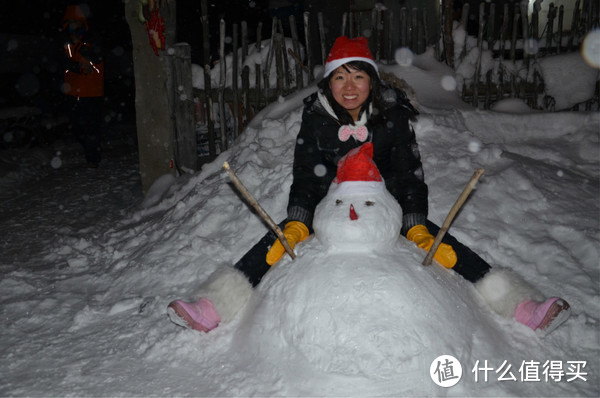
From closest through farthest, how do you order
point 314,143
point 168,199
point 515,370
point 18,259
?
point 515,370 → point 314,143 → point 18,259 → point 168,199

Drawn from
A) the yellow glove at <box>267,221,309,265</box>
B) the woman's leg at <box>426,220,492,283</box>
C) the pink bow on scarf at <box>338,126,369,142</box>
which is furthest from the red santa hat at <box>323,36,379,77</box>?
the woman's leg at <box>426,220,492,283</box>

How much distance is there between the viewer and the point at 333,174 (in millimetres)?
3164

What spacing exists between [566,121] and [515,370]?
12.0 feet

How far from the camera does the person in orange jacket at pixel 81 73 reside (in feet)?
22.5

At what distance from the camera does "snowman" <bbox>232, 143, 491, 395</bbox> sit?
2.10 metres

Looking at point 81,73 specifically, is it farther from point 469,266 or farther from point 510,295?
point 510,295

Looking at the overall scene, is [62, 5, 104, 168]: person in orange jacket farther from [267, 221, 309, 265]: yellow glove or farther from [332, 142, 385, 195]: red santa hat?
[332, 142, 385, 195]: red santa hat

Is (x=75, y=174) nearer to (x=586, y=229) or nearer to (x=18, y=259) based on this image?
(x=18, y=259)

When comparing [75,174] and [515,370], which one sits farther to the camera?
[75,174]

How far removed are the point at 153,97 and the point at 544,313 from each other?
4475 millimetres

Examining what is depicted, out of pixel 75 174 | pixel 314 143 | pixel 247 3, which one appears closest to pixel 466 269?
pixel 314 143

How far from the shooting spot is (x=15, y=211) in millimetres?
5629

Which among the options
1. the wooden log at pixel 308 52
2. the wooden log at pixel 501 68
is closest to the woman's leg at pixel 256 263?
the wooden log at pixel 308 52

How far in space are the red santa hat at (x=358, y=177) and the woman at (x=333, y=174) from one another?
1.35 feet
